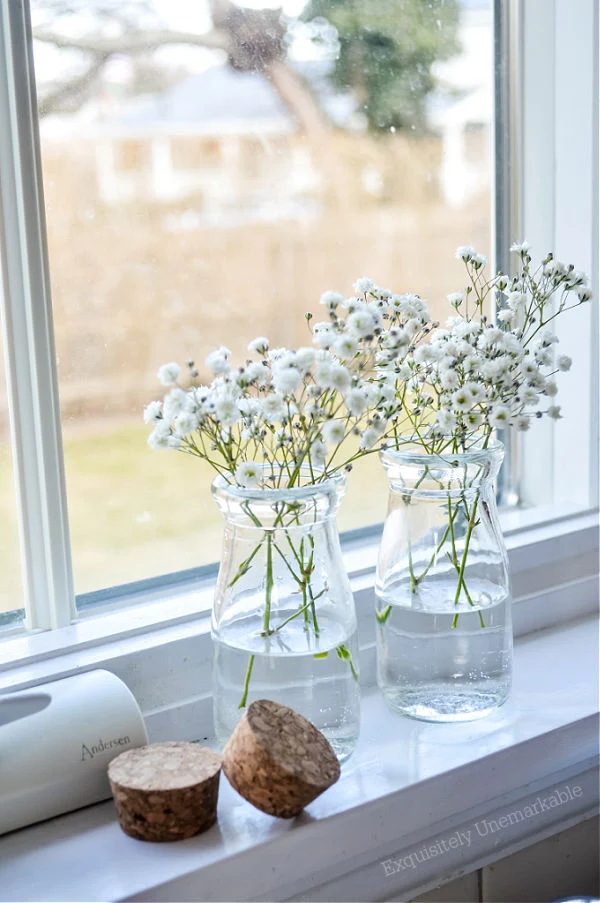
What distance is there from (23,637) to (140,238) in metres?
0.41

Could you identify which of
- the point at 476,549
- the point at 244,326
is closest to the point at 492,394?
the point at 476,549

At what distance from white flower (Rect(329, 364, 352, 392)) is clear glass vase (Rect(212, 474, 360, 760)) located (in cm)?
11

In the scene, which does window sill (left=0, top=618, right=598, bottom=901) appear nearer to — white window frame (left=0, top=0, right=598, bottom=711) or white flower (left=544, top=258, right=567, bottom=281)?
white window frame (left=0, top=0, right=598, bottom=711)

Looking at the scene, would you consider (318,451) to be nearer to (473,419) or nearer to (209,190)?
(473,419)

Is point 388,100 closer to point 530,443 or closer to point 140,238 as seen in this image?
point 140,238

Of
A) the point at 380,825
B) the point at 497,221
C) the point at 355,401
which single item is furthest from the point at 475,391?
the point at 497,221

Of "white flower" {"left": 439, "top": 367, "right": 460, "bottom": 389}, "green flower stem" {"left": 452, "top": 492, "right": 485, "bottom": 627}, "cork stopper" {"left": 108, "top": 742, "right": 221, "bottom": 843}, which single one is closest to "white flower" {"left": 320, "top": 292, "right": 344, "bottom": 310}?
"white flower" {"left": 439, "top": 367, "right": 460, "bottom": 389}

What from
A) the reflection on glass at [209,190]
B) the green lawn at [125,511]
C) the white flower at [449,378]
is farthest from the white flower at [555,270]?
the green lawn at [125,511]

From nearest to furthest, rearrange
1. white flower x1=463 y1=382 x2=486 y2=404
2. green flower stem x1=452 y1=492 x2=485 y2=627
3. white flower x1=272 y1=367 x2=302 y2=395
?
white flower x1=272 y1=367 x2=302 y2=395, white flower x1=463 y1=382 x2=486 y2=404, green flower stem x1=452 y1=492 x2=485 y2=627

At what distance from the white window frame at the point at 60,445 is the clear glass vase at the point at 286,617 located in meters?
0.11

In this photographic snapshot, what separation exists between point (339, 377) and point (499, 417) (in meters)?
0.18

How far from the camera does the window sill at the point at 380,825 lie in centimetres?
80

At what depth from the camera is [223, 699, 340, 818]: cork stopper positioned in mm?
797

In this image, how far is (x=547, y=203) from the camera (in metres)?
1.28
